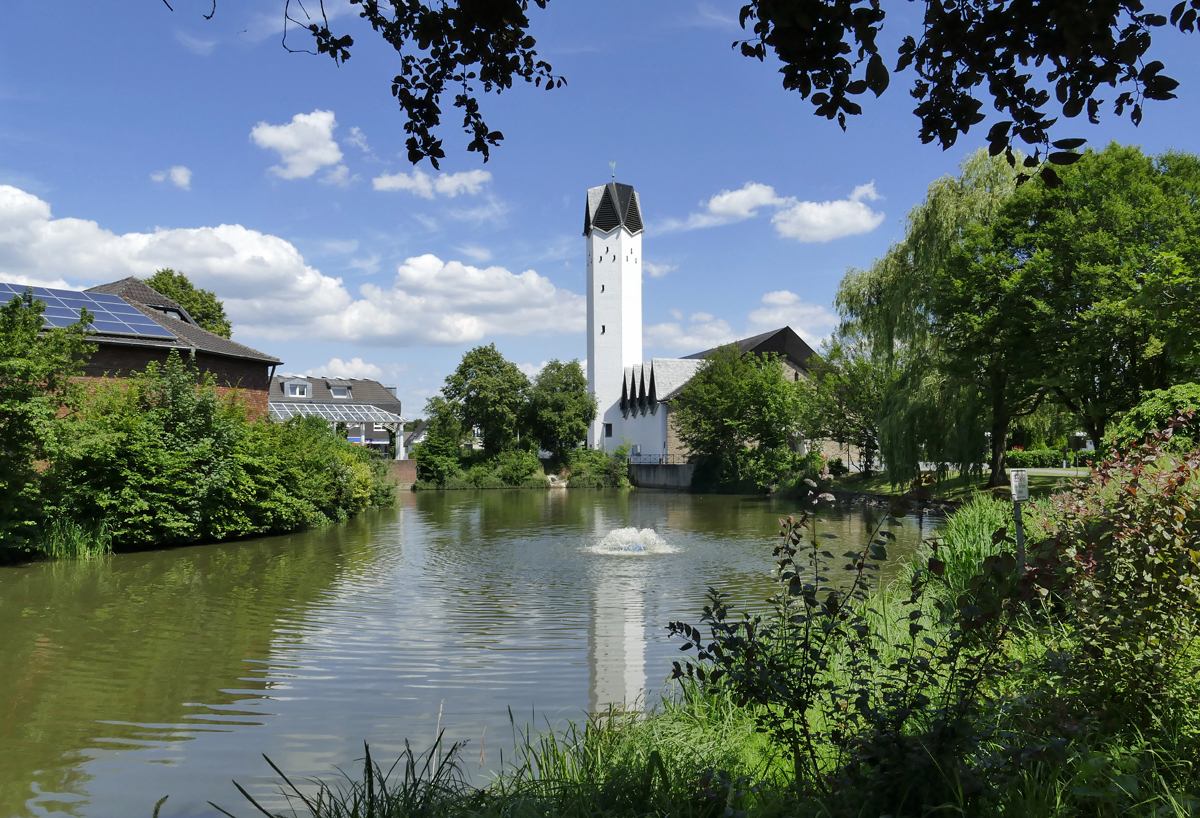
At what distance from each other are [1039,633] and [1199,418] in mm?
10596

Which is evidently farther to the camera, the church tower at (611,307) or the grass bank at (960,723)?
the church tower at (611,307)

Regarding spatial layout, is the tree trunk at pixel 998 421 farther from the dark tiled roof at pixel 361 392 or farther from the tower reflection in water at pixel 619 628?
the dark tiled roof at pixel 361 392

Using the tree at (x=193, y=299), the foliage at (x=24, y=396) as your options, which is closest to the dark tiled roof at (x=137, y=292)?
the tree at (x=193, y=299)

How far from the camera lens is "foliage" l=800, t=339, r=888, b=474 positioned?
37.9 meters

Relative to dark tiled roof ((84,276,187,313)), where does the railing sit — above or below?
below

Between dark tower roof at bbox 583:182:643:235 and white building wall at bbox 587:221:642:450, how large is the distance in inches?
27.8

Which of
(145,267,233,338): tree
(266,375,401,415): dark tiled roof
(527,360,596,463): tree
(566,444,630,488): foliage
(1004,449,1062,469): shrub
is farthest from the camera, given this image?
(266,375,401,415): dark tiled roof

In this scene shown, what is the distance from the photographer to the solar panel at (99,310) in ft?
67.7

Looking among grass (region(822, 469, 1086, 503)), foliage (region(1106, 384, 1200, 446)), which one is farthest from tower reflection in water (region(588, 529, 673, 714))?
foliage (region(1106, 384, 1200, 446))

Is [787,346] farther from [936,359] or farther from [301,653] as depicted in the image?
[301,653]

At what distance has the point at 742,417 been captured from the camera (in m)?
49.0

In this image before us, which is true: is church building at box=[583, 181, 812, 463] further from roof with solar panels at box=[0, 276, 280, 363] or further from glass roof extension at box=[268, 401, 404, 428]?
roof with solar panels at box=[0, 276, 280, 363]

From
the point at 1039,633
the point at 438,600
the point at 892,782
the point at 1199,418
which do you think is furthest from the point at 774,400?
the point at 892,782

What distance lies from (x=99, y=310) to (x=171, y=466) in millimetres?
8276
